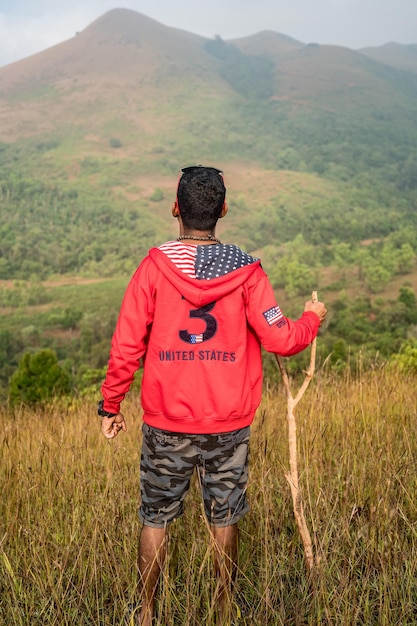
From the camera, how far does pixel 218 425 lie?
1.75m

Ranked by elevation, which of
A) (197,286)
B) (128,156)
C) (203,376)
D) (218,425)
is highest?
(197,286)

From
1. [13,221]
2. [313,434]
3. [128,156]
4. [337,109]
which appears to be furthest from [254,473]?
[337,109]

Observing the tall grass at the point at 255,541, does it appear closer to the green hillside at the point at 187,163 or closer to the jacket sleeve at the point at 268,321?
the jacket sleeve at the point at 268,321

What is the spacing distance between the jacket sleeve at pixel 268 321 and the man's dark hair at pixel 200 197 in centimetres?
25

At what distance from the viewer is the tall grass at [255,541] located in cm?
167

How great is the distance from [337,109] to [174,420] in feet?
572

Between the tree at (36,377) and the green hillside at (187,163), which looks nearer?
the tree at (36,377)

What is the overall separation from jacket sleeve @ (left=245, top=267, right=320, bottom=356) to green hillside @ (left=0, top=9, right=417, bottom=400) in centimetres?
2741

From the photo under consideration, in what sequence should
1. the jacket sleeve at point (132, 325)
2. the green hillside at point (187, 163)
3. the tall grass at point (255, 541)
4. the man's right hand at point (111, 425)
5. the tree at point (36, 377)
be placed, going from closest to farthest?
the tall grass at point (255, 541)
the jacket sleeve at point (132, 325)
the man's right hand at point (111, 425)
the tree at point (36, 377)
the green hillside at point (187, 163)

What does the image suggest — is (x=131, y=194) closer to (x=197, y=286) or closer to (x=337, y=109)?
(x=337, y=109)

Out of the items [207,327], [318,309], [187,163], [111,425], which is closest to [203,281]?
[207,327]

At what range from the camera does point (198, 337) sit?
1.74 m

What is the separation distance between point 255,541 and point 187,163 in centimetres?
13394

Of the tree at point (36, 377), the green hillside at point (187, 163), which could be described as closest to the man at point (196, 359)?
the tree at point (36, 377)
